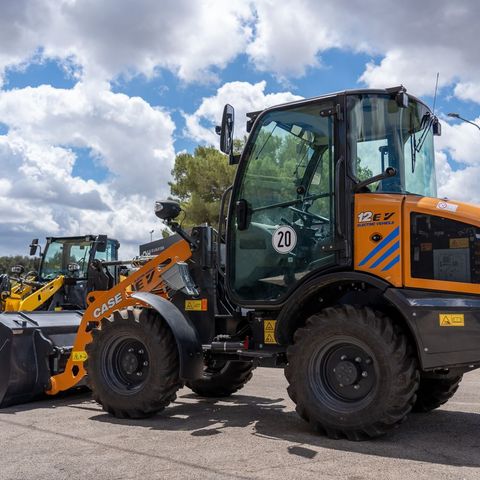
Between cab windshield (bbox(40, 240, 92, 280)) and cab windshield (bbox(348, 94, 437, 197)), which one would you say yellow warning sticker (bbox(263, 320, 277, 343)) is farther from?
cab windshield (bbox(40, 240, 92, 280))

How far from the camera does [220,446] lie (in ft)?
16.6

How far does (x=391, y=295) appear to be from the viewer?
16.5ft

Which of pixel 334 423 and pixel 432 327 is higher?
pixel 432 327

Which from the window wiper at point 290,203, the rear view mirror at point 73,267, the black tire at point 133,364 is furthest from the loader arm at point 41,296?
the window wiper at point 290,203

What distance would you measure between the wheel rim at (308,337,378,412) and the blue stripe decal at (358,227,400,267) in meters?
0.68

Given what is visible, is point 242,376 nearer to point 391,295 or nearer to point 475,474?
point 391,295

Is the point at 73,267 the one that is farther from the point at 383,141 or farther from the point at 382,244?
the point at 382,244

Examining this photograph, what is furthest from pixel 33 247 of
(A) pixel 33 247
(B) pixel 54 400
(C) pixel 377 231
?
(C) pixel 377 231

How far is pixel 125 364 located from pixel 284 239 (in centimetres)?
222

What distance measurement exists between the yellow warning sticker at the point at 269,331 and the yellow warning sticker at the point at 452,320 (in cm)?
162

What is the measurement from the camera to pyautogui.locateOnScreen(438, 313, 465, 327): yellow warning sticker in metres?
4.88

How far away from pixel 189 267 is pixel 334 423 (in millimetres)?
2448

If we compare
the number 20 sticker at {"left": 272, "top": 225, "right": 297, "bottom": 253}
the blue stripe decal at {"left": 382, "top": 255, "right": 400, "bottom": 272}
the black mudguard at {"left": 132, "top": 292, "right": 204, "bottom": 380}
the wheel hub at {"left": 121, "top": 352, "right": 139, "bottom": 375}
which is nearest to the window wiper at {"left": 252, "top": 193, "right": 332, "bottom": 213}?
Result: the number 20 sticker at {"left": 272, "top": 225, "right": 297, "bottom": 253}

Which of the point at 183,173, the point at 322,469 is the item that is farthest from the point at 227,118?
the point at 183,173
